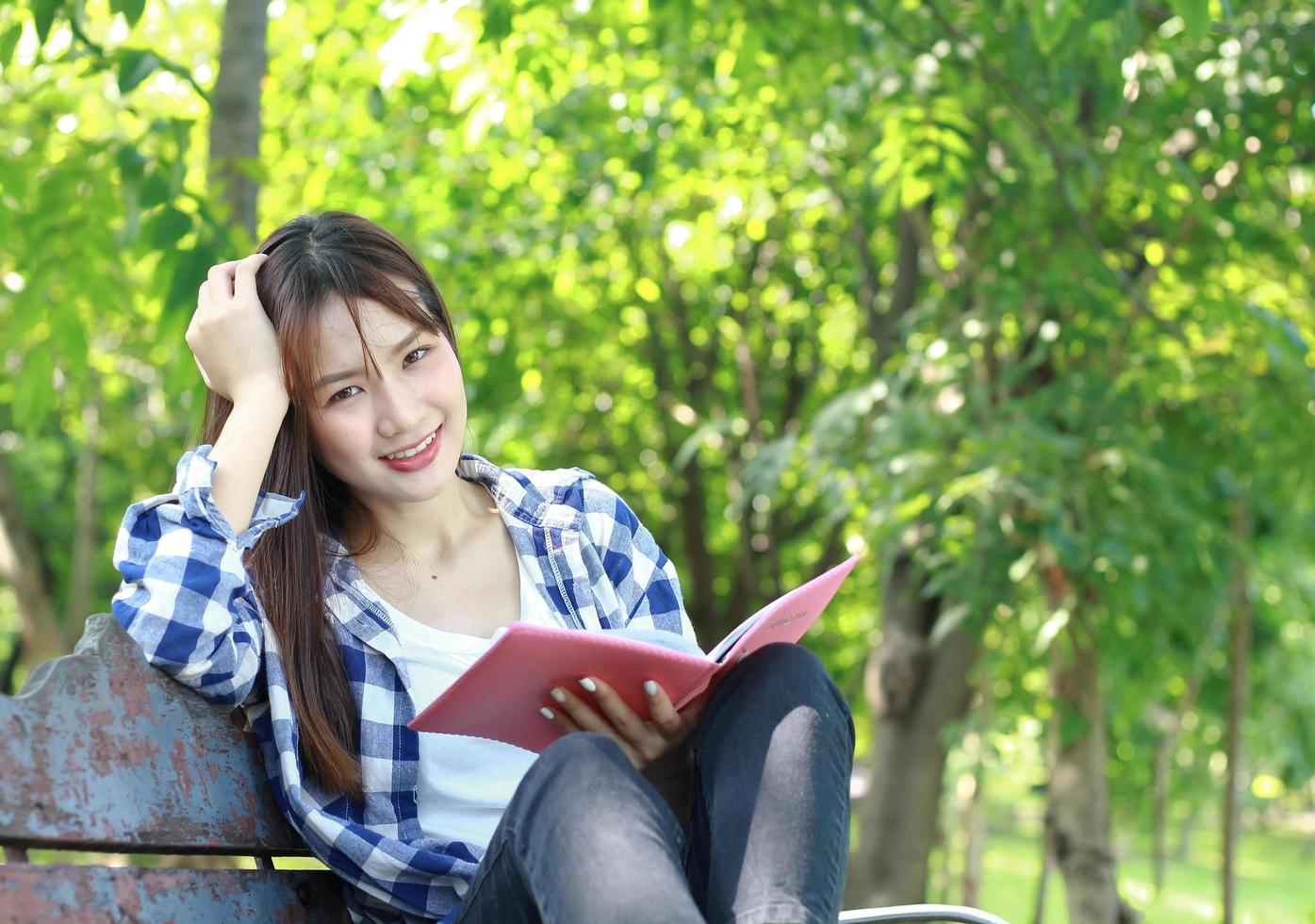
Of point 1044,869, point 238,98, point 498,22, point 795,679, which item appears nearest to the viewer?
point 795,679

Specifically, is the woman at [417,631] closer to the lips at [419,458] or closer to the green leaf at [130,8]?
the lips at [419,458]

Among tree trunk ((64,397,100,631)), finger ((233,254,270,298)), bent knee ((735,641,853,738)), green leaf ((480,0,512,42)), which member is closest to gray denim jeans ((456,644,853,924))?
bent knee ((735,641,853,738))

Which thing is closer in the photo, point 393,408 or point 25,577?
point 393,408

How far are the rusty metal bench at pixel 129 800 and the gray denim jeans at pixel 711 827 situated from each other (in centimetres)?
30

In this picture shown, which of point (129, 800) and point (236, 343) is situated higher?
point (236, 343)

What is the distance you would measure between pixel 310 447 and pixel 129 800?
61 centimetres

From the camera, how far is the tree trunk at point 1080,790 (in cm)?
496

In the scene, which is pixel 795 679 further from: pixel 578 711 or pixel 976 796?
pixel 976 796

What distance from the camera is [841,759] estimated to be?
183cm

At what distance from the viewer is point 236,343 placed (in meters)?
2.05

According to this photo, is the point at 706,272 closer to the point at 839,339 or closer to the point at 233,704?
the point at 839,339

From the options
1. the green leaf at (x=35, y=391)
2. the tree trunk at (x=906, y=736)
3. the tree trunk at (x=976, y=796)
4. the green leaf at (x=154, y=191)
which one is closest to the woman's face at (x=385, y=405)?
the green leaf at (x=154, y=191)

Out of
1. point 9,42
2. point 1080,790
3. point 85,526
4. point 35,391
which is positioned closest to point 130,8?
point 9,42

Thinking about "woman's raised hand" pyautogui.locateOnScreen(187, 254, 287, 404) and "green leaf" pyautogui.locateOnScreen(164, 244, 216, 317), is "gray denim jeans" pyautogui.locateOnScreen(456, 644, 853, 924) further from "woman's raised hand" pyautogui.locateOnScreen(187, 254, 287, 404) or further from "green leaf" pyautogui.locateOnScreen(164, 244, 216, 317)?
"green leaf" pyautogui.locateOnScreen(164, 244, 216, 317)
